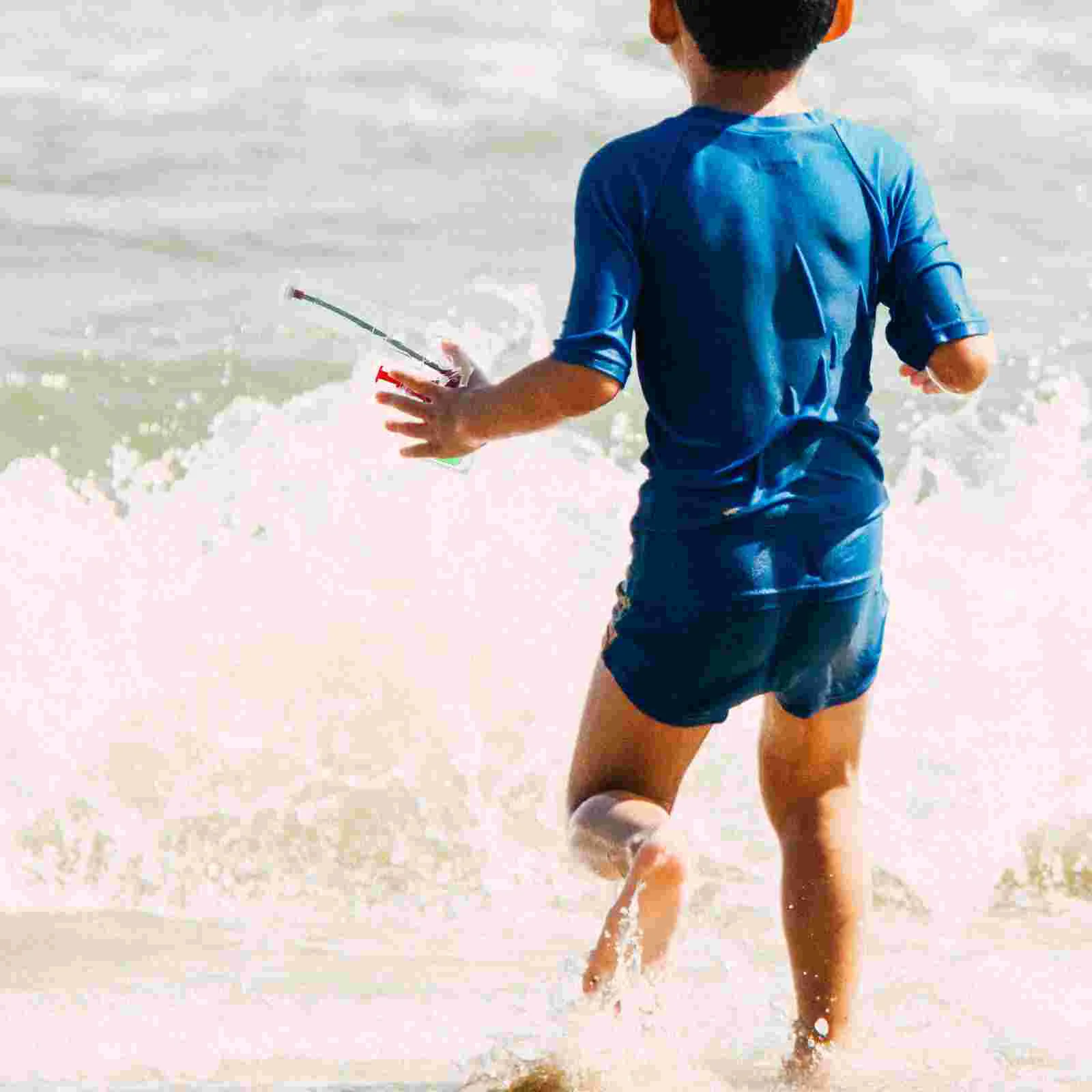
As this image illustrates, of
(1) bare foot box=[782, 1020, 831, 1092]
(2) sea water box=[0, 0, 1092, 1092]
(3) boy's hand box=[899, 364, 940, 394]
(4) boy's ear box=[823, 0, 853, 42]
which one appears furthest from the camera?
(2) sea water box=[0, 0, 1092, 1092]

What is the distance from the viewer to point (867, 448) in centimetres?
250

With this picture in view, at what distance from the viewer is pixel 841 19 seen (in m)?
2.47

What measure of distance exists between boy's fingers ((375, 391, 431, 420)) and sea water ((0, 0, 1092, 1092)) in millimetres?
780

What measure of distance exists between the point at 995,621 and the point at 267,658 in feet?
6.44

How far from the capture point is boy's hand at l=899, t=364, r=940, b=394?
2.58 metres

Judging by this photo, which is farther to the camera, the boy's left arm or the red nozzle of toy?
the red nozzle of toy

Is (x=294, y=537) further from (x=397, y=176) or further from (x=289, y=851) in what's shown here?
(x=397, y=176)

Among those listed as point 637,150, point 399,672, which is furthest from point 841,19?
point 399,672

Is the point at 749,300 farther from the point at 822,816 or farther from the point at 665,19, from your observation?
the point at 822,816

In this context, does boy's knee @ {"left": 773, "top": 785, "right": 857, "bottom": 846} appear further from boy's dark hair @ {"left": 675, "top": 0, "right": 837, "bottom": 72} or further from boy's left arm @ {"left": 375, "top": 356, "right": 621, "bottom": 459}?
boy's dark hair @ {"left": 675, "top": 0, "right": 837, "bottom": 72}

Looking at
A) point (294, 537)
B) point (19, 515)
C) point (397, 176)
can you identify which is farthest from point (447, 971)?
point (397, 176)

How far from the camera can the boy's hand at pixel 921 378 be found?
8.46 feet

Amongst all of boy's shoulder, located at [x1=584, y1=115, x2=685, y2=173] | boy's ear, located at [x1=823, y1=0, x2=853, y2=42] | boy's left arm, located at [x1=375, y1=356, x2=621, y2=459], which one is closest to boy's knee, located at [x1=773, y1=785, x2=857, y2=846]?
boy's left arm, located at [x1=375, y1=356, x2=621, y2=459]

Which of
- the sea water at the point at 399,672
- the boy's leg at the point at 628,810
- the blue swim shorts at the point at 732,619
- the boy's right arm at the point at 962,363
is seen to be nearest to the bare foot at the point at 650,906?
the boy's leg at the point at 628,810
